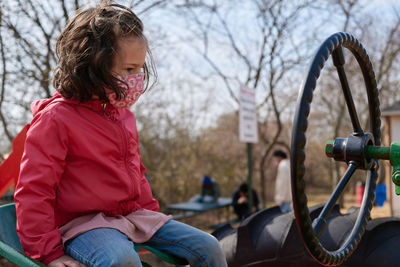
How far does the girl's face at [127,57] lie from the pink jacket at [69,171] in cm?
15

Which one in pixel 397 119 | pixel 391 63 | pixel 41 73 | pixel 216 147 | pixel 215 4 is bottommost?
pixel 216 147

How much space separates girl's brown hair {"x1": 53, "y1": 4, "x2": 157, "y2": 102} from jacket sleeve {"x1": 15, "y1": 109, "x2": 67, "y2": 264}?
0.47 ft

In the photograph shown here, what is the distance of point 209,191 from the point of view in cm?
808

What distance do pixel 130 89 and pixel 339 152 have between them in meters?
0.69

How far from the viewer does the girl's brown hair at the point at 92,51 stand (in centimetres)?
136

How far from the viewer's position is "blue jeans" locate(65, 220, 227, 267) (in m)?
1.18

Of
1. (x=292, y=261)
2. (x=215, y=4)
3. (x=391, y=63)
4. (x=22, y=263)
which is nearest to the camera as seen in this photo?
(x=22, y=263)

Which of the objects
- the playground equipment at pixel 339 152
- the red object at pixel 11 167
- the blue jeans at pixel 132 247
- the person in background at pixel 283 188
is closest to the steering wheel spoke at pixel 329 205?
the playground equipment at pixel 339 152

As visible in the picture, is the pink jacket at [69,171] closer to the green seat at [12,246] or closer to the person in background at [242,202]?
the green seat at [12,246]

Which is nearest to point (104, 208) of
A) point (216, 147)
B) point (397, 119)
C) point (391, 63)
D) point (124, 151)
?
point (124, 151)

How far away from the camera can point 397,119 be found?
8.74 m

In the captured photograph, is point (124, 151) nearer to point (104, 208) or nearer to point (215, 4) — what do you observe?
point (104, 208)


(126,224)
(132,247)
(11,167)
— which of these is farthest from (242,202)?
(132,247)

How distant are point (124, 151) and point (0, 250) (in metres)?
0.50
